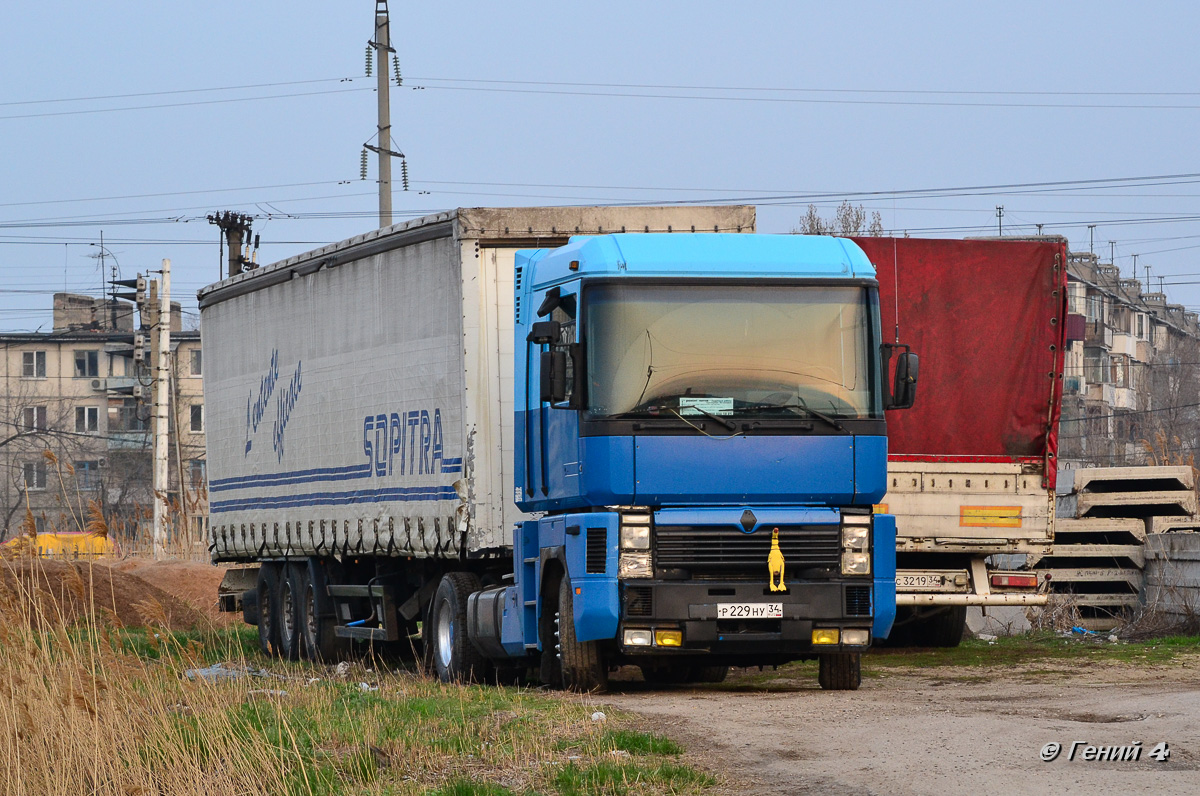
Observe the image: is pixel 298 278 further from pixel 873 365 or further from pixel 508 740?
pixel 508 740

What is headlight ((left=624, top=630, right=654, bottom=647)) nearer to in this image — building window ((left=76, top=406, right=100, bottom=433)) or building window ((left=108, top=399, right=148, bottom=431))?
building window ((left=108, top=399, right=148, bottom=431))

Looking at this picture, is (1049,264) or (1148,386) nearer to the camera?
(1049,264)

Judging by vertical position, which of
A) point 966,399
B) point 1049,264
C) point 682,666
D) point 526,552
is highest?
A: point 1049,264

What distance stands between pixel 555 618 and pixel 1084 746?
5.23 m

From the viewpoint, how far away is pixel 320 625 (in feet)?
60.3

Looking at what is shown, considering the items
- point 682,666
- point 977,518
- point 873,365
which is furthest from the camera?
point 977,518

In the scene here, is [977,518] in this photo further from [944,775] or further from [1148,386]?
[1148,386]

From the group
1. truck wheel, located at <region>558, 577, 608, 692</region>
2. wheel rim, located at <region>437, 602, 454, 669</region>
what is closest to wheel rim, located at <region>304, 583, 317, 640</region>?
wheel rim, located at <region>437, 602, 454, 669</region>

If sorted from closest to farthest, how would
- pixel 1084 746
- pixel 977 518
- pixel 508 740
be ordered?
pixel 1084 746 → pixel 508 740 → pixel 977 518

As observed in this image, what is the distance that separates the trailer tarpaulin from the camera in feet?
51.6

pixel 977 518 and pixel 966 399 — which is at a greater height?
pixel 966 399

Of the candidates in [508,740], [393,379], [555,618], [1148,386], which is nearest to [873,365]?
[555,618]

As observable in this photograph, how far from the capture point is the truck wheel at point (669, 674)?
14.3 meters

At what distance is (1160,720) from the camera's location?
32.8 ft
